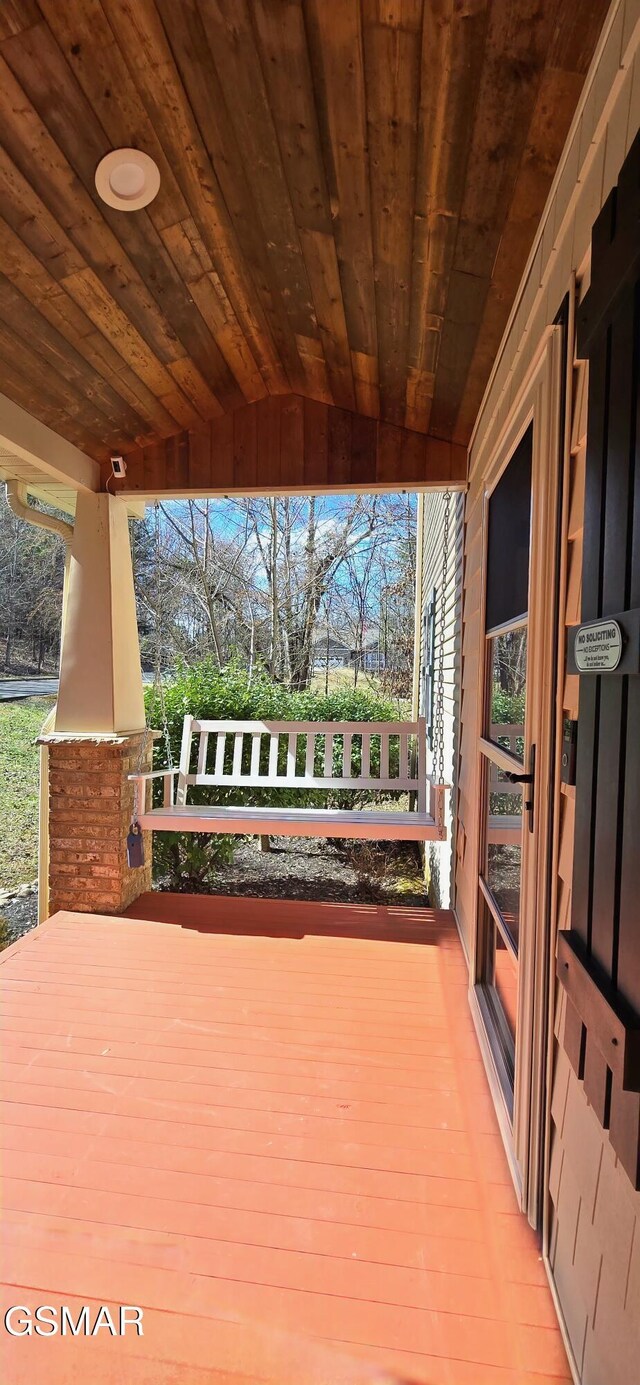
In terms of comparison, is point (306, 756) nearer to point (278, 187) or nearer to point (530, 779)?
point (530, 779)

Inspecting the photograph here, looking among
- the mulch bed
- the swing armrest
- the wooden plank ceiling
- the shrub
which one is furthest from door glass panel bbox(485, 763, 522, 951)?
the mulch bed

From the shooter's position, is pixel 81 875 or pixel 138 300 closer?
pixel 138 300

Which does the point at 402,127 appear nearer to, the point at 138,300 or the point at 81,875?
the point at 138,300

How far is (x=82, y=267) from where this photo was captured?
227 cm

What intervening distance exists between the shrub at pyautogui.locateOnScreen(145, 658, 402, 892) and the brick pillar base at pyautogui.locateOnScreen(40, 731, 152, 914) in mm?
1252

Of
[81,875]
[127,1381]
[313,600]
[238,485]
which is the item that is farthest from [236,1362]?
[313,600]

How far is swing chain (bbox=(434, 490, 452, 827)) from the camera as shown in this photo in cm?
407

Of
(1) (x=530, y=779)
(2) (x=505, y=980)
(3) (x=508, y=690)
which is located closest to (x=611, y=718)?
(1) (x=530, y=779)

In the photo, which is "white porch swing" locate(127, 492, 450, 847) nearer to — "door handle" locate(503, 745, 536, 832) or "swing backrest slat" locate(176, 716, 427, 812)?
"swing backrest slat" locate(176, 716, 427, 812)

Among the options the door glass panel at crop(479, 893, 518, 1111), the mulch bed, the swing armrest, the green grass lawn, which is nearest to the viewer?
the door glass panel at crop(479, 893, 518, 1111)

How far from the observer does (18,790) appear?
22.5 feet

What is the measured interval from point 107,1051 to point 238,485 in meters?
2.75

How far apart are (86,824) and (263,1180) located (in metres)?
2.20

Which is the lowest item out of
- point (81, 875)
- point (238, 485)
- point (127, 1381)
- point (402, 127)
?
point (127, 1381)
